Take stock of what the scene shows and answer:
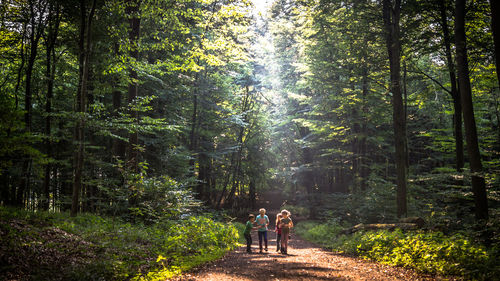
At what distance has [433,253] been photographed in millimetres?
7387

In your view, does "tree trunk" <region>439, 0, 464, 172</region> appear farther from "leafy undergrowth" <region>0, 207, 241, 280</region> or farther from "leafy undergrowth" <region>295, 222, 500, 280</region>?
"leafy undergrowth" <region>0, 207, 241, 280</region>

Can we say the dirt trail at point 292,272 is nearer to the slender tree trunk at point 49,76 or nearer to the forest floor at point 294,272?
the forest floor at point 294,272

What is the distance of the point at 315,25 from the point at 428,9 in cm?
887

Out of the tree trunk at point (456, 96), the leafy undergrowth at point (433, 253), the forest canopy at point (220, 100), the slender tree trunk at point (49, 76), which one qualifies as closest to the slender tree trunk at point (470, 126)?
the forest canopy at point (220, 100)

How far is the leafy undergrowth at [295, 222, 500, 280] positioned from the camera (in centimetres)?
631

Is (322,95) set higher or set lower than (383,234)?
higher

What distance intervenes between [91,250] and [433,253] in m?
8.94

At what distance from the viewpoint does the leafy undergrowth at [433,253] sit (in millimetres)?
6312

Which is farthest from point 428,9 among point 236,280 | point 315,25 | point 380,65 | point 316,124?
point 236,280

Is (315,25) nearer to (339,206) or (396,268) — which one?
(339,206)

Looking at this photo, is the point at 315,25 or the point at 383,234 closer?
the point at 383,234

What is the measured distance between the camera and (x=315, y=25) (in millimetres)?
19906

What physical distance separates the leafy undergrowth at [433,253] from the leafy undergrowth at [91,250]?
5.63 m

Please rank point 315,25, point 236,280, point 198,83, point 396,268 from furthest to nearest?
point 198,83 → point 315,25 → point 396,268 → point 236,280
